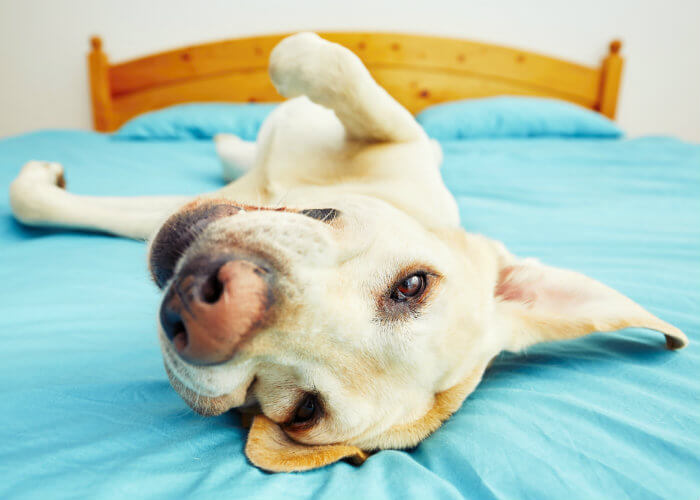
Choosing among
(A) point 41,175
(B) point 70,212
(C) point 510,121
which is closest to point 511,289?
(B) point 70,212

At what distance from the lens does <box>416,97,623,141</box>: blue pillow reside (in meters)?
4.46

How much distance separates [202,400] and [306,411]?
211 millimetres

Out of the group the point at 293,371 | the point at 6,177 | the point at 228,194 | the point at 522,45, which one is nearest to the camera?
the point at 293,371

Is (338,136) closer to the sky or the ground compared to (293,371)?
closer to the sky

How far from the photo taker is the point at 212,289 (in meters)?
0.75

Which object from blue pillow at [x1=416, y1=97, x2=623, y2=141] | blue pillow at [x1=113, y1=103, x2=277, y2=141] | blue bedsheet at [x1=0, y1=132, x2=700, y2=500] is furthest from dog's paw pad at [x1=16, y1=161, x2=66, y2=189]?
blue pillow at [x1=416, y1=97, x2=623, y2=141]

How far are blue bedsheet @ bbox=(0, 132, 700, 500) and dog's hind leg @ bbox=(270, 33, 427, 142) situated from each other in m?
0.76

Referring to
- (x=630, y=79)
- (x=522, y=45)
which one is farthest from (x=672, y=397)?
(x=630, y=79)

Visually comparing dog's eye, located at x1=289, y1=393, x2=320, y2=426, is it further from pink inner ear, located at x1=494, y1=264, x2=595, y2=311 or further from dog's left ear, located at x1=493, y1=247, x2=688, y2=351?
pink inner ear, located at x1=494, y1=264, x2=595, y2=311

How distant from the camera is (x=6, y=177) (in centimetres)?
258

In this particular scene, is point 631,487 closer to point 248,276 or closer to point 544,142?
point 248,276

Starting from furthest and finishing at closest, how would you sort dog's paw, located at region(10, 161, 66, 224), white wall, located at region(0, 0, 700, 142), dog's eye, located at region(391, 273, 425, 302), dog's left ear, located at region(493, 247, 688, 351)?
white wall, located at region(0, 0, 700, 142) < dog's paw, located at region(10, 161, 66, 224) < dog's left ear, located at region(493, 247, 688, 351) < dog's eye, located at region(391, 273, 425, 302)

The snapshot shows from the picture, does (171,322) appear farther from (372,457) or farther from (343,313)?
(372,457)

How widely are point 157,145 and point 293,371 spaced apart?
11.1 feet
